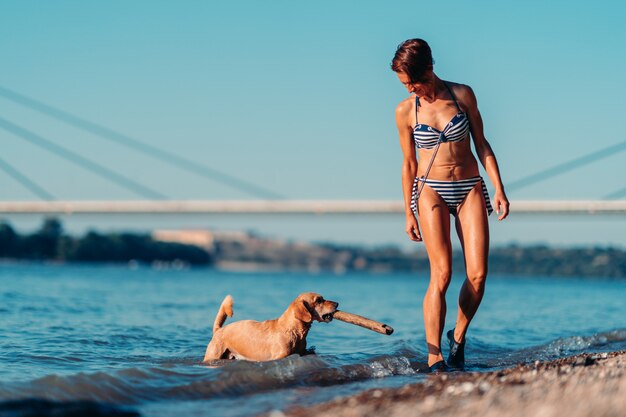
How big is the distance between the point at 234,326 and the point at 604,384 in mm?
2593

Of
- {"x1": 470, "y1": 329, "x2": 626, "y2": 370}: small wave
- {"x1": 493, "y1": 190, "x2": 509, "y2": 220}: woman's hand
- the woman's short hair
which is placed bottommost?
{"x1": 470, "y1": 329, "x2": 626, "y2": 370}: small wave

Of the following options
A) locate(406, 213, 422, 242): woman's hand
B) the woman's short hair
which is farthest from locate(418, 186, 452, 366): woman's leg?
the woman's short hair

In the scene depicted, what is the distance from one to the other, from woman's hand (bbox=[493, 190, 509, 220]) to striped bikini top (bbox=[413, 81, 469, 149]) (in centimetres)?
39

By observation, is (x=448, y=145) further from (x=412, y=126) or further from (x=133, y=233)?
(x=133, y=233)

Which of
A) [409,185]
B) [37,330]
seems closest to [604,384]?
[409,185]

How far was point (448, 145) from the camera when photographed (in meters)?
4.77

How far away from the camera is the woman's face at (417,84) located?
464 cm

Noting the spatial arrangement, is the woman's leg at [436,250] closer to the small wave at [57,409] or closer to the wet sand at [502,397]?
the wet sand at [502,397]

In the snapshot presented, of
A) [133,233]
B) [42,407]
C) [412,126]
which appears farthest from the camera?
[133,233]

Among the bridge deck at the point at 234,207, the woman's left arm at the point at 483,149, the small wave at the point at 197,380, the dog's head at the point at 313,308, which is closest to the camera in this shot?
the small wave at the point at 197,380

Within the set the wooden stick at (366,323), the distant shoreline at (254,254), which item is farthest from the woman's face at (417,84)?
the distant shoreline at (254,254)

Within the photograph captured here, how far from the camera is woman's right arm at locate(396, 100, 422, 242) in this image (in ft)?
16.2

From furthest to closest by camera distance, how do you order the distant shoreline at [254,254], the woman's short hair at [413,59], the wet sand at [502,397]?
the distant shoreline at [254,254], the woman's short hair at [413,59], the wet sand at [502,397]

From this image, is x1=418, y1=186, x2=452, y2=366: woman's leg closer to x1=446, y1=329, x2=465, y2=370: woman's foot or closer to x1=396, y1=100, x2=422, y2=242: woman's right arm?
x1=396, y1=100, x2=422, y2=242: woman's right arm
